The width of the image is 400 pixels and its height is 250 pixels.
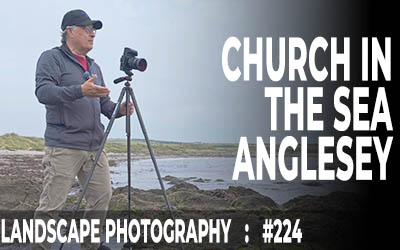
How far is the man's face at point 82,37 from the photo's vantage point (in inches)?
110

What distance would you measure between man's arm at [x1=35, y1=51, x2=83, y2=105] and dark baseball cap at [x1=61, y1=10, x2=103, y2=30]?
0.29 m

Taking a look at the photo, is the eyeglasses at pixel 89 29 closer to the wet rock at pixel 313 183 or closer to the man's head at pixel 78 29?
the man's head at pixel 78 29

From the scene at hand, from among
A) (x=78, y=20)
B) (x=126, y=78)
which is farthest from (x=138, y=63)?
(x=78, y=20)

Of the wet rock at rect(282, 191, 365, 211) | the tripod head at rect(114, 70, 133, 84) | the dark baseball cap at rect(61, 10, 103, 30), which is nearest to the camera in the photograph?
the dark baseball cap at rect(61, 10, 103, 30)

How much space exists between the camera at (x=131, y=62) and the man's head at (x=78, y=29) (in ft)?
0.88

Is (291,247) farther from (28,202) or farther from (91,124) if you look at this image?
(28,202)

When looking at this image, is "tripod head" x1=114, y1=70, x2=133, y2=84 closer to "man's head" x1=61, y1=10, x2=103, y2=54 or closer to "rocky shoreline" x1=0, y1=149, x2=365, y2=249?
"man's head" x1=61, y1=10, x2=103, y2=54

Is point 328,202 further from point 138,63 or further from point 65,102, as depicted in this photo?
point 65,102

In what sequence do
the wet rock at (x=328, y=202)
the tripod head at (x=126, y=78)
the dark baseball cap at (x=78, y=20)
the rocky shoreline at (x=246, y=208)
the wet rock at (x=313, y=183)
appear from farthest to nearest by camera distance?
the wet rock at (x=313, y=183)
the wet rock at (x=328, y=202)
the rocky shoreline at (x=246, y=208)
the tripod head at (x=126, y=78)
the dark baseball cap at (x=78, y=20)

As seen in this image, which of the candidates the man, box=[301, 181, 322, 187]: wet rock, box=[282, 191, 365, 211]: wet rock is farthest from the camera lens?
box=[301, 181, 322, 187]: wet rock

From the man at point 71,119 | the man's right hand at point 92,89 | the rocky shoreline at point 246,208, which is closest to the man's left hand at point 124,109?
the man at point 71,119

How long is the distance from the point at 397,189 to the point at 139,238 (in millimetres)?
3714

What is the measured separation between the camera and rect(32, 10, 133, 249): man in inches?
100

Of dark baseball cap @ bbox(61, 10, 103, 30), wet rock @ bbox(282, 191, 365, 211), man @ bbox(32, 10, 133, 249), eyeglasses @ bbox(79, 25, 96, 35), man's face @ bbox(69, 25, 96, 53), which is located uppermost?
dark baseball cap @ bbox(61, 10, 103, 30)
